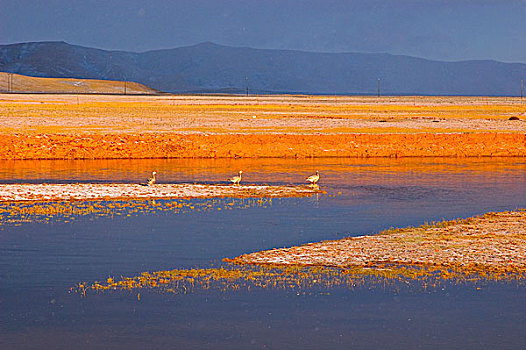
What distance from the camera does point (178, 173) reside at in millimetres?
38188

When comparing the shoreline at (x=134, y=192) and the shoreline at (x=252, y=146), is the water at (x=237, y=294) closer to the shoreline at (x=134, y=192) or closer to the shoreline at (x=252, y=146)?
the shoreline at (x=134, y=192)

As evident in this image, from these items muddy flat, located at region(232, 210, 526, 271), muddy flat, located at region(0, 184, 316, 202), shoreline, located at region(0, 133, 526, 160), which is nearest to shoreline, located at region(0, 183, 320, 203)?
muddy flat, located at region(0, 184, 316, 202)

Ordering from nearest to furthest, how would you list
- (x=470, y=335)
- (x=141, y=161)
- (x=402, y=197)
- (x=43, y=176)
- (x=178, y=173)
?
(x=470, y=335) → (x=402, y=197) → (x=43, y=176) → (x=178, y=173) → (x=141, y=161)

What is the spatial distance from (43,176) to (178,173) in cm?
595

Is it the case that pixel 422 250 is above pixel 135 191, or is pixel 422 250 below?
below

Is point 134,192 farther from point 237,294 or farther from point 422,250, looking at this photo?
point 237,294

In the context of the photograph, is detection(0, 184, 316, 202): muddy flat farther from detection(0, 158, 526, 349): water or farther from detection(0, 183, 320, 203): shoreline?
detection(0, 158, 526, 349): water

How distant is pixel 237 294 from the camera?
49.4ft

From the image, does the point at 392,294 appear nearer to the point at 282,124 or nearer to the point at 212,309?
the point at 212,309

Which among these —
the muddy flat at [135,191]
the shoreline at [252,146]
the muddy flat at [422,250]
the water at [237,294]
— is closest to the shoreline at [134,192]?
the muddy flat at [135,191]

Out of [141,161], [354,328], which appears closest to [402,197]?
[354,328]

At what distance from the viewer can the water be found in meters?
12.8

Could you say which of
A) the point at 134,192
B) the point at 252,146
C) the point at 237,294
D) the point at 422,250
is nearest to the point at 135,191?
the point at 134,192

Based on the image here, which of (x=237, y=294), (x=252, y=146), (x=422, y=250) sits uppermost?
(x=252, y=146)
